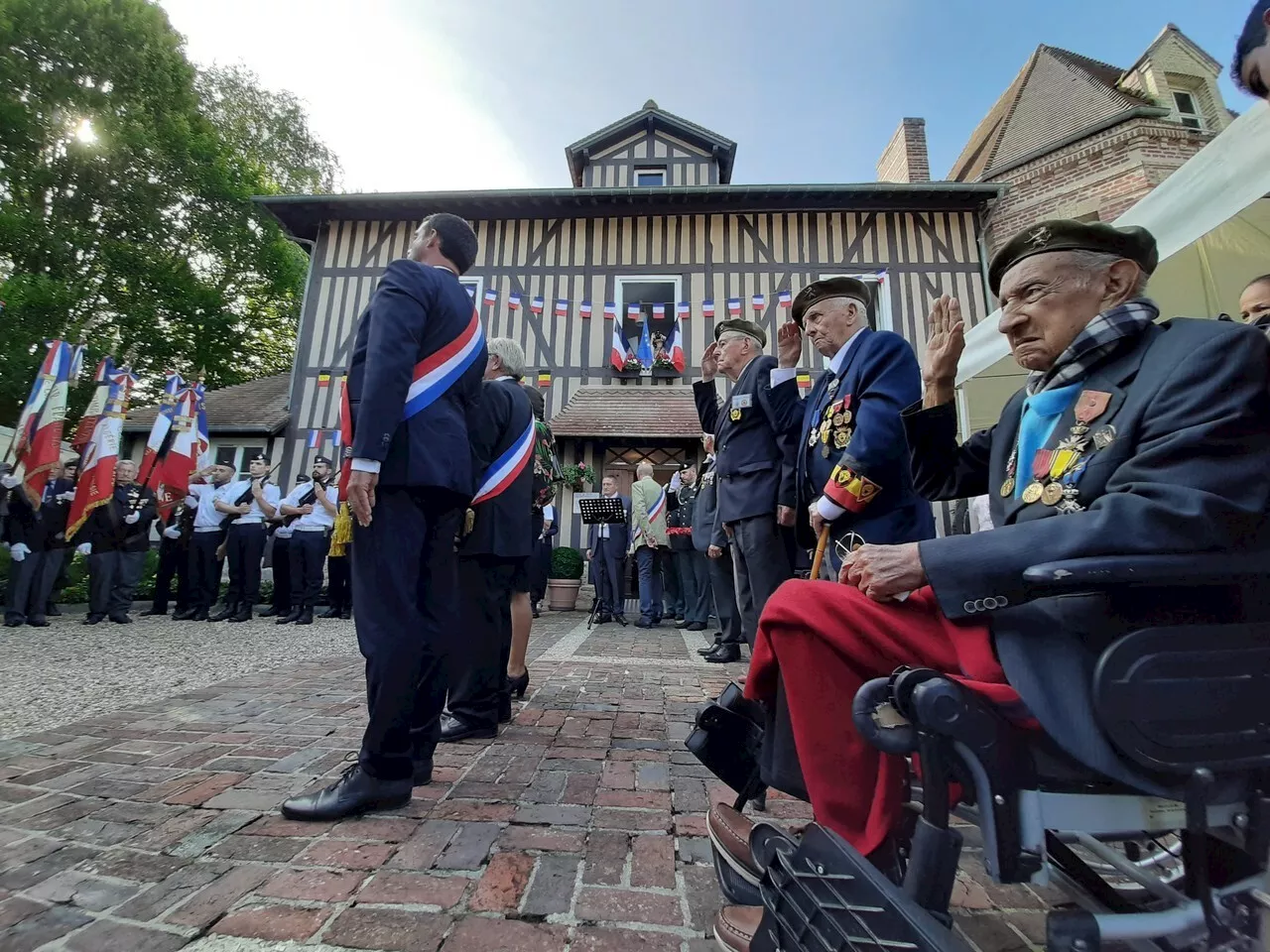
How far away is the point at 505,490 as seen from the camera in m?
2.98

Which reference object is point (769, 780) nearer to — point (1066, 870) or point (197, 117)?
point (1066, 870)

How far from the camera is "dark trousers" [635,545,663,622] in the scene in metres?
8.52

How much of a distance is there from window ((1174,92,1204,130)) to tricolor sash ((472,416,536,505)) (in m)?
15.5

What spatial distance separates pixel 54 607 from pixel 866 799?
435 inches

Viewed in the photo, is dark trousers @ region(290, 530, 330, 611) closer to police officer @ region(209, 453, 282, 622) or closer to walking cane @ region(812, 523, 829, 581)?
police officer @ region(209, 453, 282, 622)

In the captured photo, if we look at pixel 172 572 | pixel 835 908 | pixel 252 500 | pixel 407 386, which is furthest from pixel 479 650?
pixel 172 572

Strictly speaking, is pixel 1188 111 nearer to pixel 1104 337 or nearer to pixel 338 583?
pixel 1104 337

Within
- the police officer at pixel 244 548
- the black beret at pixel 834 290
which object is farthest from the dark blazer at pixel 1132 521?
the police officer at pixel 244 548

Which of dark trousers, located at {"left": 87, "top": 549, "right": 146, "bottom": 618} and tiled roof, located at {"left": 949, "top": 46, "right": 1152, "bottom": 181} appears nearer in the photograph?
dark trousers, located at {"left": 87, "top": 549, "right": 146, "bottom": 618}

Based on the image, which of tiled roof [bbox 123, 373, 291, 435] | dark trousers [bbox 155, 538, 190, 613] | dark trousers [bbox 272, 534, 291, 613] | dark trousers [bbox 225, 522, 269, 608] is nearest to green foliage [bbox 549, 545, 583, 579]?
dark trousers [bbox 272, 534, 291, 613]

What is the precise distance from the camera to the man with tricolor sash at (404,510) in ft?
6.36

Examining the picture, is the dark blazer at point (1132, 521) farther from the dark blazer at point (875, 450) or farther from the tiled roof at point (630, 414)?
the tiled roof at point (630, 414)

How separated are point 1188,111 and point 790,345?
16.1 meters

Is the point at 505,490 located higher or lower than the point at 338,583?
higher
